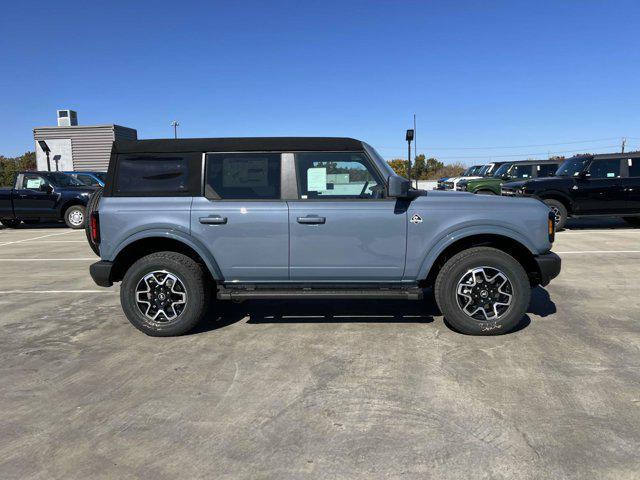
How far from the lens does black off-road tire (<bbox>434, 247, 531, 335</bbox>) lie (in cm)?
436

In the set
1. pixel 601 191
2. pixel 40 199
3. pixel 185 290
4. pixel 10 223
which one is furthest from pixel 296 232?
pixel 10 223

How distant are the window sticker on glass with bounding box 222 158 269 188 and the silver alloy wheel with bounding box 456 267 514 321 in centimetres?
215

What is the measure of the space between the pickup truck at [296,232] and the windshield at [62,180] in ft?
37.0

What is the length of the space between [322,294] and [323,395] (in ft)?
4.22

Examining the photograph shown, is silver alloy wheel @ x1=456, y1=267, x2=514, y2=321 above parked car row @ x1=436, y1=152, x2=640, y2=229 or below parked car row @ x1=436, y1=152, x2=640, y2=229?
below

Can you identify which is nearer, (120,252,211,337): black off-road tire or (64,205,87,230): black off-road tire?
(120,252,211,337): black off-road tire

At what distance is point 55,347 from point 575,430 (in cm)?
427

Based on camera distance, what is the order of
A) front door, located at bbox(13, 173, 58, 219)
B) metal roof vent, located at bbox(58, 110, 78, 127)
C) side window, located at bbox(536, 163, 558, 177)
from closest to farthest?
front door, located at bbox(13, 173, 58, 219) < side window, located at bbox(536, 163, 558, 177) < metal roof vent, located at bbox(58, 110, 78, 127)

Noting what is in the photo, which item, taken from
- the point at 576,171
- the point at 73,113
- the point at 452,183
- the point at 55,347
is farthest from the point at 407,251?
the point at 73,113

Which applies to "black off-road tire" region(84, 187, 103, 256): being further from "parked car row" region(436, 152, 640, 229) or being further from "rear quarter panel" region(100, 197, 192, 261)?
"parked car row" region(436, 152, 640, 229)

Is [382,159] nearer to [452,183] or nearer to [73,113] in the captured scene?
[452,183]

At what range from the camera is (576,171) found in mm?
11914

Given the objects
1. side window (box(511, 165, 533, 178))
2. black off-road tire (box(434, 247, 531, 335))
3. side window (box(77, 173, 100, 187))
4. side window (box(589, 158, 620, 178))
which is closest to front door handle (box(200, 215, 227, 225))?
black off-road tire (box(434, 247, 531, 335))

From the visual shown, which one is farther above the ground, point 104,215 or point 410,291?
point 104,215
